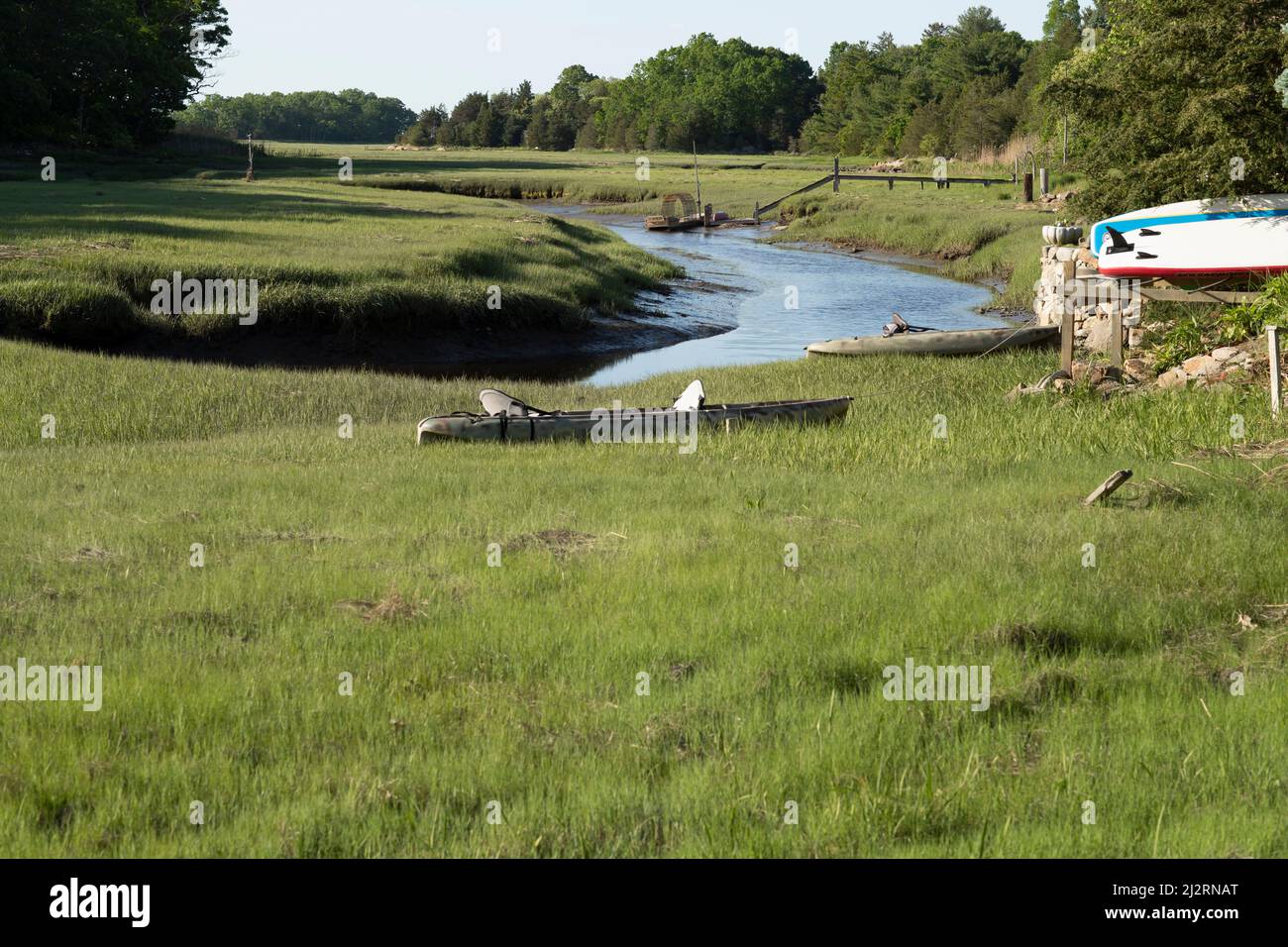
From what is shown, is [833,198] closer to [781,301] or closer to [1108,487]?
[781,301]

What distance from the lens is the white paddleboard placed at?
21.1 m

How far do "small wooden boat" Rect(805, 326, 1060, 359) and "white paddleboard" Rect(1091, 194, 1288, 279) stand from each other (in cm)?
280

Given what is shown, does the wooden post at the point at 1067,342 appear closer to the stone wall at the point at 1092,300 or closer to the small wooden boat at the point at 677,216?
the stone wall at the point at 1092,300

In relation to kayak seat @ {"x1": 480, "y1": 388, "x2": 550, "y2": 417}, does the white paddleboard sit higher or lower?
higher

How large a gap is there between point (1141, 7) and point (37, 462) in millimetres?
22711

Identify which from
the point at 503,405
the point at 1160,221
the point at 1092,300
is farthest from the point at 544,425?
the point at 1160,221

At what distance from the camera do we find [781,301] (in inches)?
1606

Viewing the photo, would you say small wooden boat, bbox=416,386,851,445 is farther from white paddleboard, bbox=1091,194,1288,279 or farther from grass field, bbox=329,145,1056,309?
grass field, bbox=329,145,1056,309

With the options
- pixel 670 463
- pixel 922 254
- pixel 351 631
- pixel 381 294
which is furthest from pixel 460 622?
pixel 922 254

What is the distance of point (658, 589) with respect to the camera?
888 cm

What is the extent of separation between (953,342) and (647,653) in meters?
18.9

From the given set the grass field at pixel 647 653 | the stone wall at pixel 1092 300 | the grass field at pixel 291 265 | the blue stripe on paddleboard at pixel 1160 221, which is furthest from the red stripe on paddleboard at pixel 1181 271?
the grass field at pixel 291 265

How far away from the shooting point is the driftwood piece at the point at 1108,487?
1110 cm

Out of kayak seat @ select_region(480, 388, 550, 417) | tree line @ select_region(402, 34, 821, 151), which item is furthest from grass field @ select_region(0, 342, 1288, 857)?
tree line @ select_region(402, 34, 821, 151)
